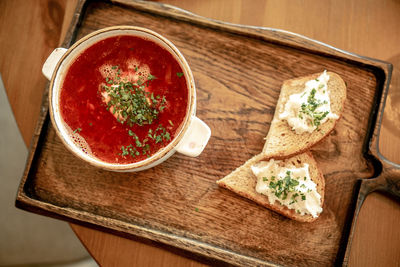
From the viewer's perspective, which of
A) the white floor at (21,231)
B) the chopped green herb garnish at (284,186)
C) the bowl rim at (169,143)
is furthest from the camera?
the white floor at (21,231)

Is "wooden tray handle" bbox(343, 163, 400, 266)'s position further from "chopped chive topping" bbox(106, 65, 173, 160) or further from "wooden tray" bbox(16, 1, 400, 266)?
"chopped chive topping" bbox(106, 65, 173, 160)

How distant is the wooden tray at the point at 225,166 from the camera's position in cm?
178

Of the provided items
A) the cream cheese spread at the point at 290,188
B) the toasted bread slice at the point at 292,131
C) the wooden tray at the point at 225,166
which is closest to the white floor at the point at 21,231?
the wooden tray at the point at 225,166

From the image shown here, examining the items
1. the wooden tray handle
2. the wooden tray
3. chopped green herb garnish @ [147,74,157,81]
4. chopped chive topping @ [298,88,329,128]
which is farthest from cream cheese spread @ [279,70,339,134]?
chopped green herb garnish @ [147,74,157,81]

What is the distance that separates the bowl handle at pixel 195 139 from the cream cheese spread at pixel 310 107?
0.52 meters

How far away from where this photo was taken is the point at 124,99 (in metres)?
1.57

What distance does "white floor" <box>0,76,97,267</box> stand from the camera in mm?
2912

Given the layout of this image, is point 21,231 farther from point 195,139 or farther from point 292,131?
point 292,131

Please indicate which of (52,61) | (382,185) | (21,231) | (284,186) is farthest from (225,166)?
(21,231)

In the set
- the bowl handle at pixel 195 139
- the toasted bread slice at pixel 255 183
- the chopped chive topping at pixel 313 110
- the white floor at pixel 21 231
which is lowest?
the white floor at pixel 21 231

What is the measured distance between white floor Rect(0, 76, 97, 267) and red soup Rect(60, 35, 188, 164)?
1697 mm

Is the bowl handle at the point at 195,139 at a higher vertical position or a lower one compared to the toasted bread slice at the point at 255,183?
higher

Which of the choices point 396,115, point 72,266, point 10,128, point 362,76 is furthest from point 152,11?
point 72,266

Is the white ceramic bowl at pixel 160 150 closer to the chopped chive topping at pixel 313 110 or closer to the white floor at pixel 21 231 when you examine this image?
the chopped chive topping at pixel 313 110
